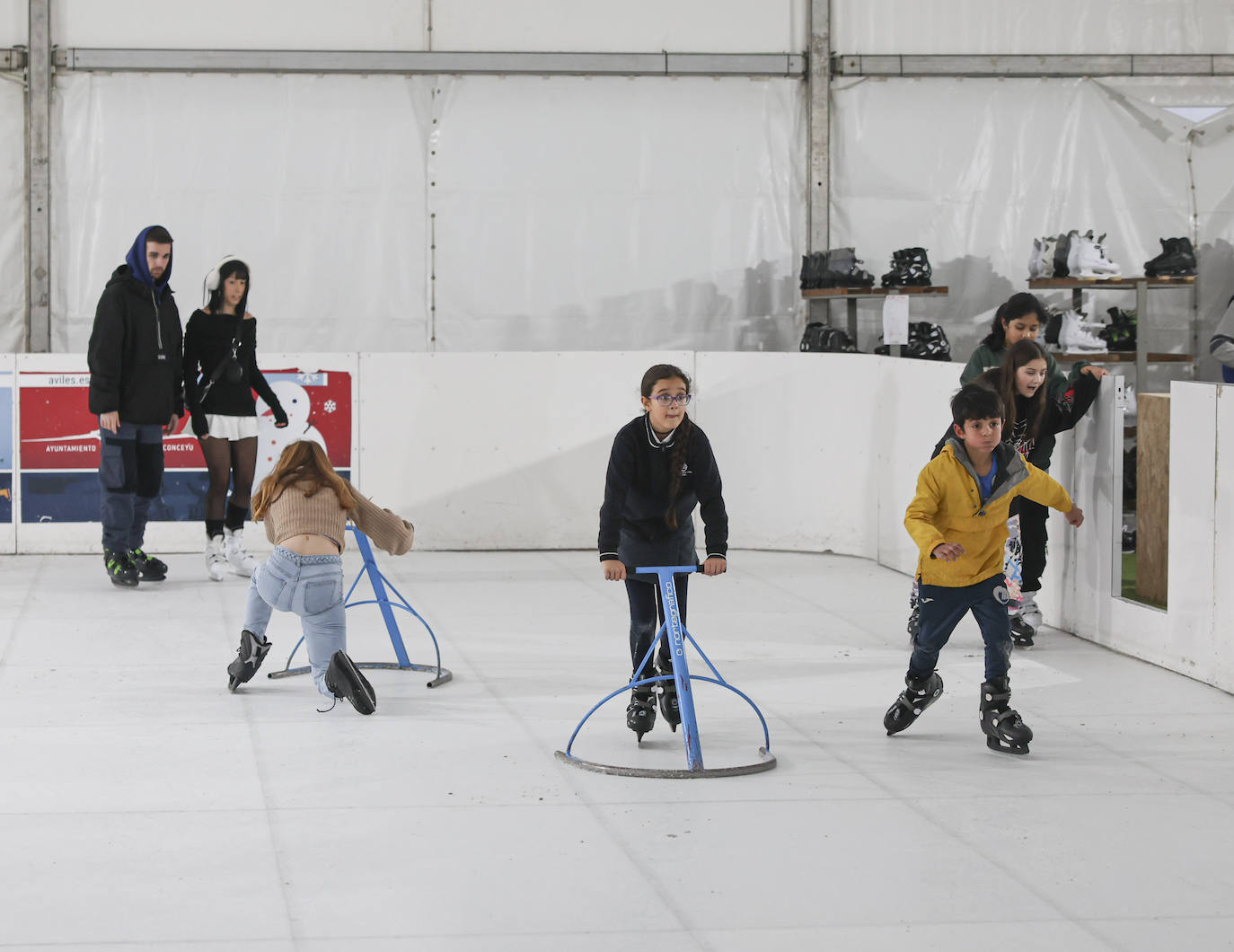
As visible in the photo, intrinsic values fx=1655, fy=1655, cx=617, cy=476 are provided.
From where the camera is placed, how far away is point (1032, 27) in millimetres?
12875

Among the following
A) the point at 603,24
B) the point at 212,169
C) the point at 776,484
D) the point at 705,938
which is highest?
the point at 603,24

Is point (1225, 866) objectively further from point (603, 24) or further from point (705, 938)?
point (603, 24)

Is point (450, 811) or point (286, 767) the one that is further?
point (286, 767)

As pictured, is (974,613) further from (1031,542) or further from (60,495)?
(60,495)

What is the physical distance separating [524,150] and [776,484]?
3526 mm

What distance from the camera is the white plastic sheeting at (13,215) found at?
1214 cm

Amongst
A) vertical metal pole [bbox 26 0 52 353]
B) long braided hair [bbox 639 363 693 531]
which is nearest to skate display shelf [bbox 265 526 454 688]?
long braided hair [bbox 639 363 693 531]

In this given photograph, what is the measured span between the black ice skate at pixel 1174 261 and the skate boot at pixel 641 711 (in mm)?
7509

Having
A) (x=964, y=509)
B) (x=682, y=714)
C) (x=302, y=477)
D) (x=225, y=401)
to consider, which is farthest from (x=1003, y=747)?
(x=225, y=401)

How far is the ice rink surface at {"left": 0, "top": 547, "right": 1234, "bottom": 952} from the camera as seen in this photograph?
3.88m

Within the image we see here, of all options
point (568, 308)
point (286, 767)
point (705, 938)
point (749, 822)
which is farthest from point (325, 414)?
point (705, 938)

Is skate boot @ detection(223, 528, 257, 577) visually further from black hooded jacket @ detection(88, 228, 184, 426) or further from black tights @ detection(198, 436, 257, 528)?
black hooded jacket @ detection(88, 228, 184, 426)

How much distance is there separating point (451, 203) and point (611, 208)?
1212 millimetres

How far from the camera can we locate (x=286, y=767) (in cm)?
531
